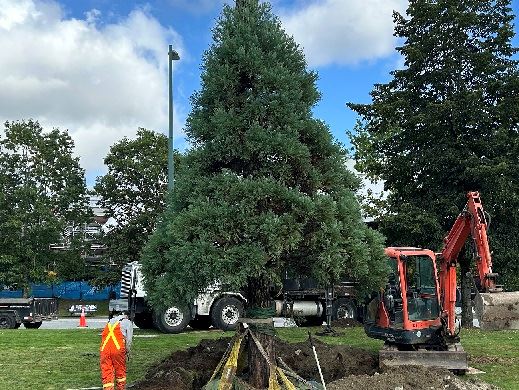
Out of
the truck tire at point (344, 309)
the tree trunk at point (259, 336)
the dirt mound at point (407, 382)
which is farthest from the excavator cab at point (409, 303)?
the truck tire at point (344, 309)

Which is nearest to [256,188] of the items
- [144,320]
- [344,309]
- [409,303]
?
[409,303]

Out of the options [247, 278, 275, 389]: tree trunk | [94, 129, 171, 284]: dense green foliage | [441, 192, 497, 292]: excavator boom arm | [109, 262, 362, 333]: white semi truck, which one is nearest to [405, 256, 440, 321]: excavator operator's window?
[441, 192, 497, 292]: excavator boom arm

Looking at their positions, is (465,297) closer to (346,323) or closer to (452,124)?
(346,323)

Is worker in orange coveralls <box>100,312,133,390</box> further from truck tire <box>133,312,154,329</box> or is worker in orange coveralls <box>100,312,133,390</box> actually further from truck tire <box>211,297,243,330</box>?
truck tire <box>133,312,154,329</box>

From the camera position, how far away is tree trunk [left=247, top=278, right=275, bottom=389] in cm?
859

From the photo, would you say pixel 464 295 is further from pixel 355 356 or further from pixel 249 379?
pixel 249 379

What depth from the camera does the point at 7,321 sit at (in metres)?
Result: 23.0

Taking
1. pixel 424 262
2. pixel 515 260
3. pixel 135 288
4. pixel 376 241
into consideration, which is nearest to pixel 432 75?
pixel 515 260

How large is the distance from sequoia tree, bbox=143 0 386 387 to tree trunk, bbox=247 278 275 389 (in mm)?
29

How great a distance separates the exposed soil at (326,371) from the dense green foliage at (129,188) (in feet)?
82.8

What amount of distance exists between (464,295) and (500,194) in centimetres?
392

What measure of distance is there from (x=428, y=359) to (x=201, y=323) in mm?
10648

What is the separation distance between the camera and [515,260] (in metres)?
21.0

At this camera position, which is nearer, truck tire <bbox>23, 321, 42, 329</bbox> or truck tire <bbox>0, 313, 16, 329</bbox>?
truck tire <bbox>0, 313, 16, 329</bbox>
